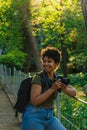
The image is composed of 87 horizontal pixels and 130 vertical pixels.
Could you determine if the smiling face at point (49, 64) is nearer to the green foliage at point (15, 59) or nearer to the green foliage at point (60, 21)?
the green foliage at point (60, 21)

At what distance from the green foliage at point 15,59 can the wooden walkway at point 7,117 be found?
9.63 m

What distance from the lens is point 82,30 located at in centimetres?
2584

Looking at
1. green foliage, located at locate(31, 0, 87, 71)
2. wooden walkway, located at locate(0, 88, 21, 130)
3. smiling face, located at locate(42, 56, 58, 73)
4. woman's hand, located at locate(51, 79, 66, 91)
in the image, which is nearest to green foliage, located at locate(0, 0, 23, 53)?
green foliage, located at locate(31, 0, 87, 71)

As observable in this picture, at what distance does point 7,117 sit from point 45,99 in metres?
6.80

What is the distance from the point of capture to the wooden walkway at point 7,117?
33.3 ft

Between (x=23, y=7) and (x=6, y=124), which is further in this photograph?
(x=23, y=7)

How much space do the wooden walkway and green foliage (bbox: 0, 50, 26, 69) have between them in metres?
9.63

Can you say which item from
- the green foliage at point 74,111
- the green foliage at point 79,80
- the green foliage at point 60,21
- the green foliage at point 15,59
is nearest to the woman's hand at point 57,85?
the green foliage at point 74,111

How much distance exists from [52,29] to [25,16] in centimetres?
360

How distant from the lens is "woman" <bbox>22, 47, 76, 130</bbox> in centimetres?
483

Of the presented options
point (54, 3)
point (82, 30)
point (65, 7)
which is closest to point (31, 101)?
point (54, 3)

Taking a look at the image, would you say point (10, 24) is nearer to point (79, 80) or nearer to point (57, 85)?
point (79, 80)

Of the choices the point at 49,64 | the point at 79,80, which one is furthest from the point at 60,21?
the point at 49,64

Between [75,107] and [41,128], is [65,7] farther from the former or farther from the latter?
[41,128]
